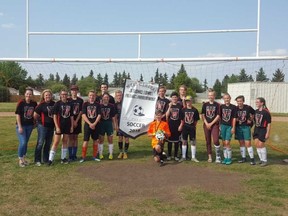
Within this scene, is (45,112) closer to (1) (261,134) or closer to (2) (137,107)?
(2) (137,107)

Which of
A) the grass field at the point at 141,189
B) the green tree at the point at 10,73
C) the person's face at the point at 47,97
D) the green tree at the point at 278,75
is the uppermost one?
the green tree at the point at 10,73

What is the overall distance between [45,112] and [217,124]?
4.50 meters

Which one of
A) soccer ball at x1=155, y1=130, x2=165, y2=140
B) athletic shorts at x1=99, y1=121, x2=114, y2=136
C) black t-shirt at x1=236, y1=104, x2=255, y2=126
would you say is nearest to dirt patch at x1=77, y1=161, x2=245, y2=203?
soccer ball at x1=155, y1=130, x2=165, y2=140

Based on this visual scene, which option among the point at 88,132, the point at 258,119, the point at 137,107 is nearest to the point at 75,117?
the point at 88,132

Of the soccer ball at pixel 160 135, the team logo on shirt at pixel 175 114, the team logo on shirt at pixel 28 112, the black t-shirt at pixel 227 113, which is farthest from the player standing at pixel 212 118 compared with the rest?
the team logo on shirt at pixel 28 112

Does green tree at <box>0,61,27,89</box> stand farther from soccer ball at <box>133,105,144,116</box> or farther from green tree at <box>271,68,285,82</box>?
green tree at <box>271,68,285,82</box>

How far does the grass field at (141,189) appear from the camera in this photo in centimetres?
553

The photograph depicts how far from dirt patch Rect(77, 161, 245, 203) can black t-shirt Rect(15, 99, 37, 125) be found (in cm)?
182

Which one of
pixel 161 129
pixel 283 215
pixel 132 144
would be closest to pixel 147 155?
pixel 161 129

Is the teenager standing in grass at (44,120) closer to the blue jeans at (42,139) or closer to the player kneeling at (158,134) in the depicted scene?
the blue jeans at (42,139)

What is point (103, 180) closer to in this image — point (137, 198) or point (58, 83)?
point (137, 198)

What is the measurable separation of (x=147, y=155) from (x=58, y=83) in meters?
4.84

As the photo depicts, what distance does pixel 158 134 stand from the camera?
9016 mm

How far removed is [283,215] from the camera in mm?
5297
